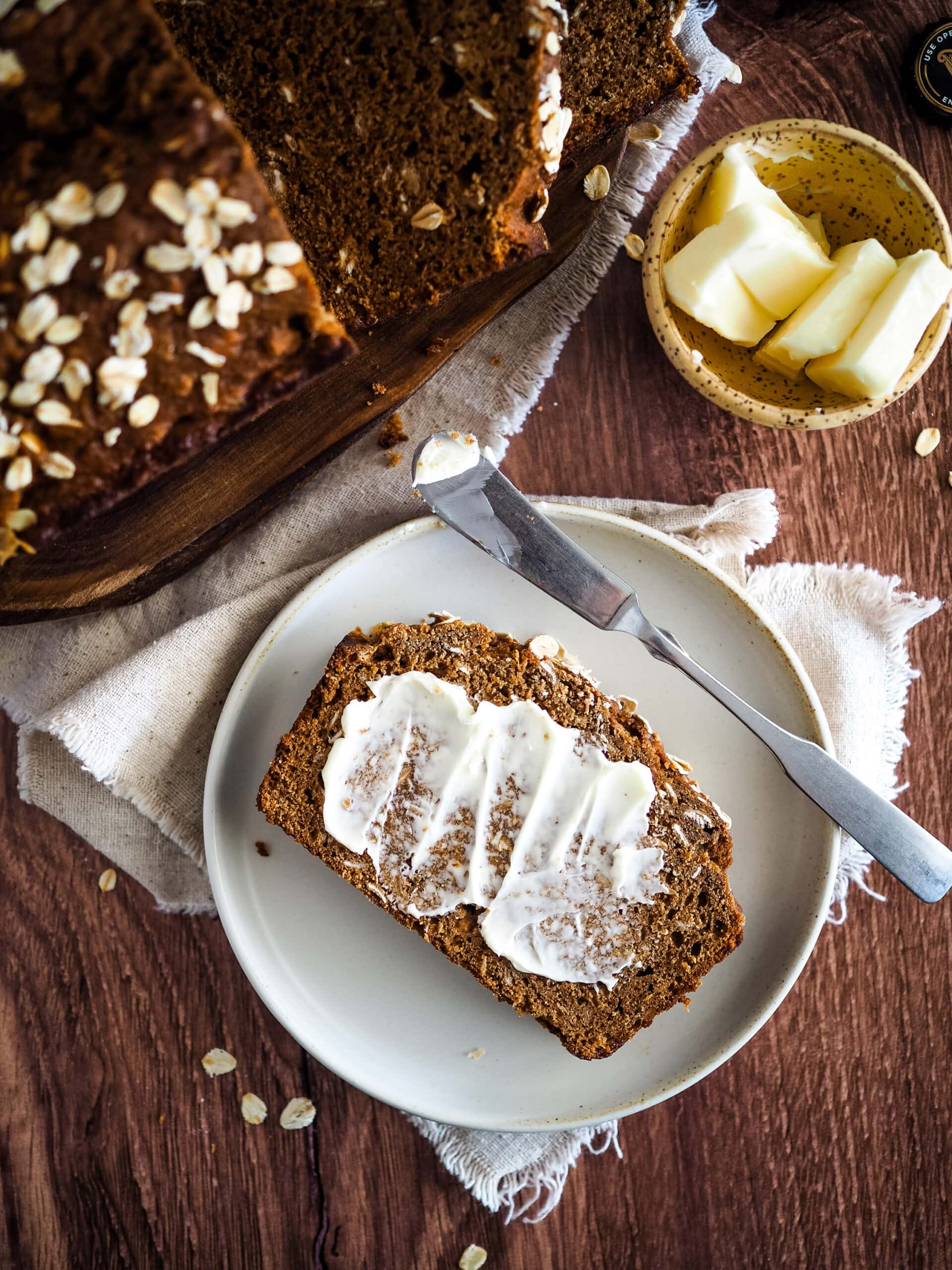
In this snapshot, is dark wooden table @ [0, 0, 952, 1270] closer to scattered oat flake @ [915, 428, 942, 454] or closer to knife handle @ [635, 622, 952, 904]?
scattered oat flake @ [915, 428, 942, 454]

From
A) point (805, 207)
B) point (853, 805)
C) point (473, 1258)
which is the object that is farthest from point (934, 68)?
point (473, 1258)

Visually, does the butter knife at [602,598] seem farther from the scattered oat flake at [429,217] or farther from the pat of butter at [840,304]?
the pat of butter at [840,304]

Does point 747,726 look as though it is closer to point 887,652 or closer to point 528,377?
point 887,652

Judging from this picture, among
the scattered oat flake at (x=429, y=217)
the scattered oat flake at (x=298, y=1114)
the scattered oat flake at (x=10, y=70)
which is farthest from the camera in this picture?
the scattered oat flake at (x=298, y=1114)

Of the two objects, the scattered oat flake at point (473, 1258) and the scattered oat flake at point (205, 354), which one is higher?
the scattered oat flake at point (205, 354)

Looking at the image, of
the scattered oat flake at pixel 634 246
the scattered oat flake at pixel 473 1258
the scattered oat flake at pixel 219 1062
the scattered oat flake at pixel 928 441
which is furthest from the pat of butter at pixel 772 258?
the scattered oat flake at pixel 473 1258

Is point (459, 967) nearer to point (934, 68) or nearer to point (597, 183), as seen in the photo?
point (597, 183)

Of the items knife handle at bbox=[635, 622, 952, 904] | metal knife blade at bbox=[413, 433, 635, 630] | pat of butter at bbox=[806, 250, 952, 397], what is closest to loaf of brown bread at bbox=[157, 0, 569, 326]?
metal knife blade at bbox=[413, 433, 635, 630]
